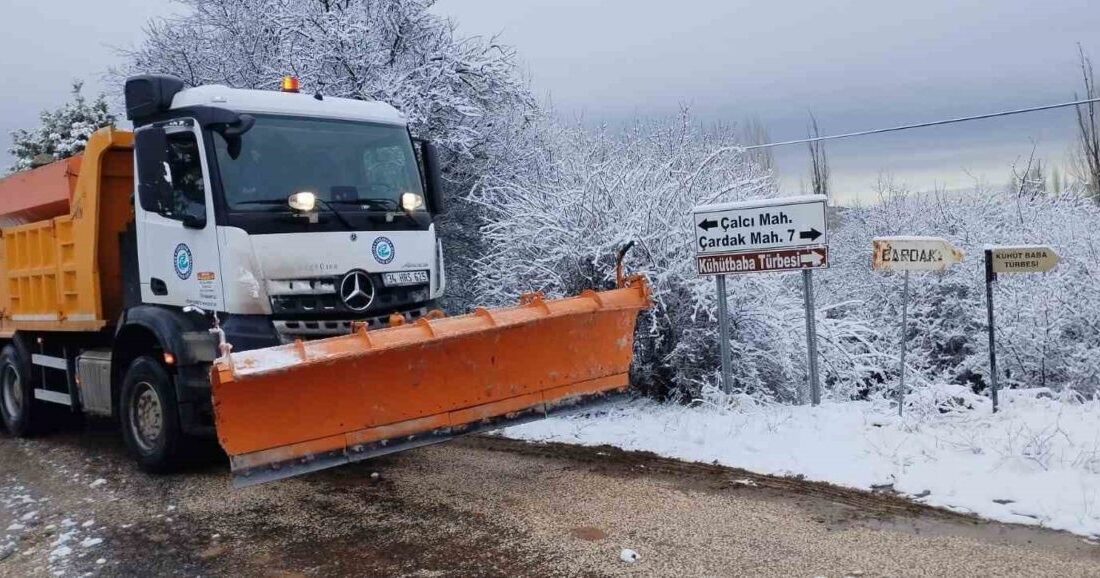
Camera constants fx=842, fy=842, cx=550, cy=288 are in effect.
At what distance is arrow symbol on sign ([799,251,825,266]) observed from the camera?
6883 millimetres

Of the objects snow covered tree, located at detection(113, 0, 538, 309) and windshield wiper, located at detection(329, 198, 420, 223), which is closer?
windshield wiper, located at detection(329, 198, 420, 223)

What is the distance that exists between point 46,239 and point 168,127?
8.89ft

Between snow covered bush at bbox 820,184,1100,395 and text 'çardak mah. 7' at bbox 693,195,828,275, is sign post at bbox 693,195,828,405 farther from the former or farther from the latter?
snow covered bush at bbox 820,184,1100,395

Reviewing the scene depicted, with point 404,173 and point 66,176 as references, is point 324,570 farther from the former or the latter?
point 66,176

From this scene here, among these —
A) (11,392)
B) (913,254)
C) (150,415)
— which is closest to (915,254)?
(913,254)

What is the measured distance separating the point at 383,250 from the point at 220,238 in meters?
1.14

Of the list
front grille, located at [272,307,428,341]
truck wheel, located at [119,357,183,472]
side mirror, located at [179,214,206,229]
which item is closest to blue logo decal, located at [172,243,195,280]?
side mirror, located at [179,214,206,229]

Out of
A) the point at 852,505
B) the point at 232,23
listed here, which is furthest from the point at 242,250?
the point at 232,23

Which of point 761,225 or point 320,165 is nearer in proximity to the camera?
point 320,165

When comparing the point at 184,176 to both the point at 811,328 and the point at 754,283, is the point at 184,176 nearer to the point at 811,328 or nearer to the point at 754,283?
the point at 811,328

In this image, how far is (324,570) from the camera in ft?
14.4

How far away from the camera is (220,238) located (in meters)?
5.81

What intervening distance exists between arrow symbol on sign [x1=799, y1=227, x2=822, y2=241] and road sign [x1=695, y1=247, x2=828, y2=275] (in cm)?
9

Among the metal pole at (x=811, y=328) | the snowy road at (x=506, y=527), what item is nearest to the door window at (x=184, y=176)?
the snowy road at (x=506, y=527)
